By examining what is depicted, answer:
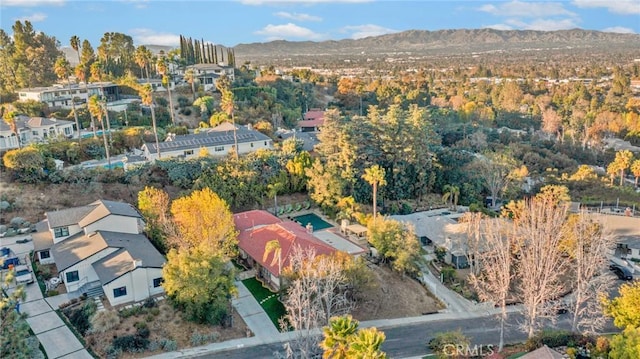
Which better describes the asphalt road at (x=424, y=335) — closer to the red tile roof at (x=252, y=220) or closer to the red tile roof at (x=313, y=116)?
the red tile roof at (x=252, y=220)

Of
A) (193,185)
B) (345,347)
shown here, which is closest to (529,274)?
(345,347)

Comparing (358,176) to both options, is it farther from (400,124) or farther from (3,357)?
(3,357)

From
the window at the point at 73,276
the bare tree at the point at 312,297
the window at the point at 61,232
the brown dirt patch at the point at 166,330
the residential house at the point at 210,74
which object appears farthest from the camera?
the residential house at the point at 210,74

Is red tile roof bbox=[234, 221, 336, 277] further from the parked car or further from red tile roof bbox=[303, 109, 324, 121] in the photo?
red tile roof bbox=[303, 109, 324, 121]

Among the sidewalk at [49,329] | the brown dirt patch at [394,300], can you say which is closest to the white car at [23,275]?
the sidewalk at [49,329]

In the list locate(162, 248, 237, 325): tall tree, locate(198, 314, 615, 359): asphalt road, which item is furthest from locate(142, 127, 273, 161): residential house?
locate(198, 314, 615, 359): asphalt road

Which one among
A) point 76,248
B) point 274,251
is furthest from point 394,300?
point 76,248
